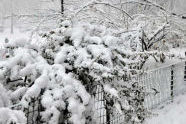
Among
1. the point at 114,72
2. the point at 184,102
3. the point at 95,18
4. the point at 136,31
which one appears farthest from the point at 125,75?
the point at 95,18

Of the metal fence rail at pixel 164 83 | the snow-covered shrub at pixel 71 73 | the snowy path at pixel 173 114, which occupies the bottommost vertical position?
the snowy path at pixel 173 114

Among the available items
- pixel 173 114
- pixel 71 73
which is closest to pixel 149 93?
pixel 71 73

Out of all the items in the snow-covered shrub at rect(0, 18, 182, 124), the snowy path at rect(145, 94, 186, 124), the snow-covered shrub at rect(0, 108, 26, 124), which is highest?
the snow-covered shrub at rect(0, 18, 182, 124)

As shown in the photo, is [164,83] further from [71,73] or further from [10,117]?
[10,117]

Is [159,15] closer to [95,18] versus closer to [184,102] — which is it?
[95,18]

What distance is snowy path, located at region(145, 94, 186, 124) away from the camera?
6.44 metres

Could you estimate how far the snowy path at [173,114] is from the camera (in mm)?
6444

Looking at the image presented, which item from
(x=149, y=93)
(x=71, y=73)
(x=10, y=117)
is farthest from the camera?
(x=149, y=93)

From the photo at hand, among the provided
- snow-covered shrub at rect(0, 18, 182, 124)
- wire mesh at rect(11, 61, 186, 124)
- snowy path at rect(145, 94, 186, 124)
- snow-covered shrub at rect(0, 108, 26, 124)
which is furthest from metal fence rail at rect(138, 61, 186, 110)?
→ snow-covered shrub at rect(0, 108, 26, 124)

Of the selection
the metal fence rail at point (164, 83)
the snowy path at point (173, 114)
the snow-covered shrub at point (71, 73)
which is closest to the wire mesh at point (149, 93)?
the metal fence rail at point (164, 83)

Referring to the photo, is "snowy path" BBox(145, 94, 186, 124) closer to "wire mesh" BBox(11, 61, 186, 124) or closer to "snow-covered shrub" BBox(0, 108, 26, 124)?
"wire mesh" BBox(11, 61, 186, 124)

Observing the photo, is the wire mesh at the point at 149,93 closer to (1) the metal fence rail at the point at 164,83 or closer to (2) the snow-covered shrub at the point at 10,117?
Result: (1) the metal fence rail at the point at 164,83

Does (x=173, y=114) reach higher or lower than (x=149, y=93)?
lower

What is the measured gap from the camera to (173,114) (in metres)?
6.94
